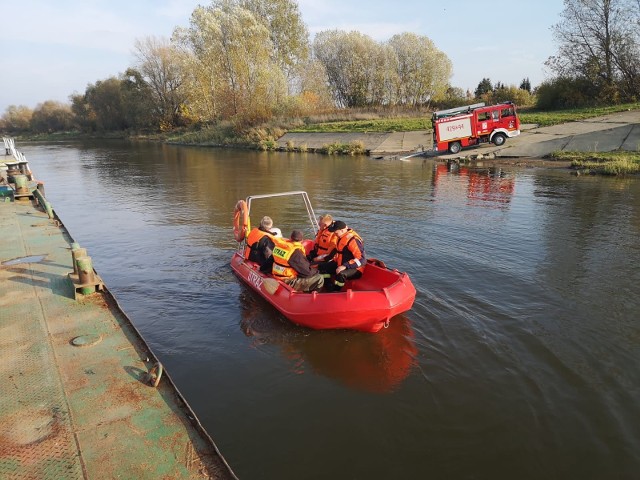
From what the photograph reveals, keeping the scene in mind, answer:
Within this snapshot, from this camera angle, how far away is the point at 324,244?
26.1 feet

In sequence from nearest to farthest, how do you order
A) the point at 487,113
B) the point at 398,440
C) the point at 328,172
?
the point at 398,440
the point at 328,172
the point at 487,113

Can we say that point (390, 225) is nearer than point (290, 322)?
No

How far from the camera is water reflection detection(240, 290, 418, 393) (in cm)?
552

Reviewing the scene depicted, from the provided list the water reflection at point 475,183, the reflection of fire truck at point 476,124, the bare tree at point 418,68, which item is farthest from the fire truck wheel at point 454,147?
the bare tree at point 418,68

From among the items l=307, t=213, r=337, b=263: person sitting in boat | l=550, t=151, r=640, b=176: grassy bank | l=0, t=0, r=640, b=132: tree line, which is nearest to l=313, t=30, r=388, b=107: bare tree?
l=0, t=0, r=640, b=132: tree line

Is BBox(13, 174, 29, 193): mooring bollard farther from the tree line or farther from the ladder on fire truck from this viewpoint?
the tree line

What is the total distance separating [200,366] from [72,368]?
1.50 metres

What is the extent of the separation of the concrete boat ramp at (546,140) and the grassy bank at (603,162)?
2.68 ft

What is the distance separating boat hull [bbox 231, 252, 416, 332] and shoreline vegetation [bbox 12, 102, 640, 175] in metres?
16.3

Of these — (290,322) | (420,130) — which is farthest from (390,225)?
(420,130)

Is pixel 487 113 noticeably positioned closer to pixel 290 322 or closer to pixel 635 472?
pixel 290 322

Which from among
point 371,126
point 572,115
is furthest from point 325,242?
point 371,126

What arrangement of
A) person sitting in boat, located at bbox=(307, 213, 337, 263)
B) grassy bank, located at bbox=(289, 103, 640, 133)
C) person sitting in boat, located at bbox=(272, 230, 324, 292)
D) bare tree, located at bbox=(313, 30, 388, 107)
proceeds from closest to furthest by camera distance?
person sitting in boat, located at bbox=(272, 230, 324, 292)
person sitting in boat, located at bbox=(307, 213, 337, 263)
grassy bank, located at bbox=(289, 103, 640, 133)
bare tree, located at bbox=(313, 30, 388, 107)

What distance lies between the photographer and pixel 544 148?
23.4 metres
